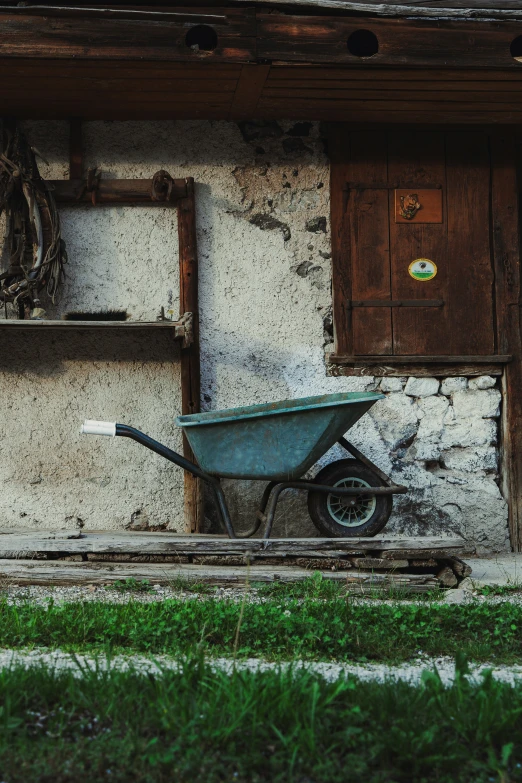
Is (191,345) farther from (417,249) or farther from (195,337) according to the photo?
(417,249)

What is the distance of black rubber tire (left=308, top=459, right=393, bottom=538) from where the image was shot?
4789 millimetres

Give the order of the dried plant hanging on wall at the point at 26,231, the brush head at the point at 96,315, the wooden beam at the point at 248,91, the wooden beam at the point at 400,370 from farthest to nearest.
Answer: the wooden beam at the point at 400,370 → the brush head at the point at 96,315 → the dried plant hanging on wall at the point at 26,231 → the wooden beam at the point at 248,91

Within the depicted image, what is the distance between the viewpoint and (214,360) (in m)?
5.46

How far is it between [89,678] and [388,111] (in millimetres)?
4082

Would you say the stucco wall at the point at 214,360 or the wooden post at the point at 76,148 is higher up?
the wooden post at the point at 76,148

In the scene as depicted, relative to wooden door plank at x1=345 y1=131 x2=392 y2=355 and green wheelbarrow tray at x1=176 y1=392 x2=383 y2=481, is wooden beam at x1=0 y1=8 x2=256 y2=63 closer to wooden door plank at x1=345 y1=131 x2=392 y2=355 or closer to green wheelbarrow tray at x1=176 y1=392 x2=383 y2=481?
wooden door plank at x1=345 y1=131 x2=392 y2=355

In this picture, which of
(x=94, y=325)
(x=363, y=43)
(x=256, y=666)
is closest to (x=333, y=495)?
(x=94, y=325)

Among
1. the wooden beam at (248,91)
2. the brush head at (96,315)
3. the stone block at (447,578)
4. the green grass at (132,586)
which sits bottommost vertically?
the stone block at (447,578)

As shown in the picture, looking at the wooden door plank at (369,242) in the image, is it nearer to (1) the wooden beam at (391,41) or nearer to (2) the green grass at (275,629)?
(1) the wooden beam at (391,41)

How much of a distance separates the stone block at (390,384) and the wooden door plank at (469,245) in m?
0.41

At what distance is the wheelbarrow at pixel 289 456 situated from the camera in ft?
14.8

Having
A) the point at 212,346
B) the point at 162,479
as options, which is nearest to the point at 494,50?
the point at 212,346

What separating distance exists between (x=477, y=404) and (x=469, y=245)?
1.01 meters

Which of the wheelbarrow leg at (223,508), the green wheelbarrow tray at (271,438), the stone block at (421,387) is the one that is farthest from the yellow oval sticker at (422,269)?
the wheelbarrow leg at (223,508)
